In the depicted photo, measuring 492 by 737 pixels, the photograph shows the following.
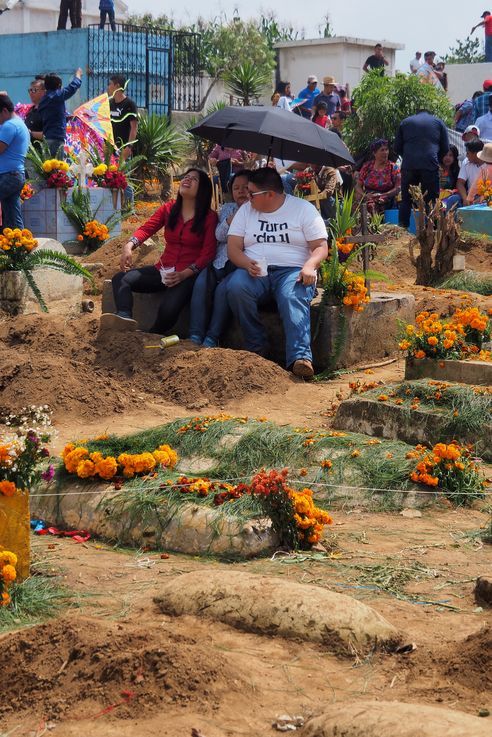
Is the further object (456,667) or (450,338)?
(450,338)

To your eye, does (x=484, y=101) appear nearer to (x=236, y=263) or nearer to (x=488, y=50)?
(x=488, y=50)

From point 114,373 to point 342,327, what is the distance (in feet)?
5.89

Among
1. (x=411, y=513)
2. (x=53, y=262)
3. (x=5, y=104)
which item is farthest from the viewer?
(x=5, y=104)

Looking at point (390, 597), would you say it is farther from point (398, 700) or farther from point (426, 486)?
point (426, 486)

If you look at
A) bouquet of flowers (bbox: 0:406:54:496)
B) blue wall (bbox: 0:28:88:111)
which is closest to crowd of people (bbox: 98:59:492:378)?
bouquet of flowers (bbox: 0:406:54:496)

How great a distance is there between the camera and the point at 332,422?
705 cm

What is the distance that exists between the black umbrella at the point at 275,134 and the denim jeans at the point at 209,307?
1241 mm

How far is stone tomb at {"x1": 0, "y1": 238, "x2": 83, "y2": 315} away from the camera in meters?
9.88

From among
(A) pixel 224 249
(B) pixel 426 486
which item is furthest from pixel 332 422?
(A) pixel 224 249

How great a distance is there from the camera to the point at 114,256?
12508mm

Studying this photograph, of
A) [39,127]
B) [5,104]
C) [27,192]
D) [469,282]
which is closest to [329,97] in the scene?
[39,127]

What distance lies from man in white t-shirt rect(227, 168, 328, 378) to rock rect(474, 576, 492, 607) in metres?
4.10

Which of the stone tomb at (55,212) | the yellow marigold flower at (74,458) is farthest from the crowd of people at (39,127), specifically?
the yellow marigold flower at (74,458)

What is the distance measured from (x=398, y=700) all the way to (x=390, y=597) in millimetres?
998
